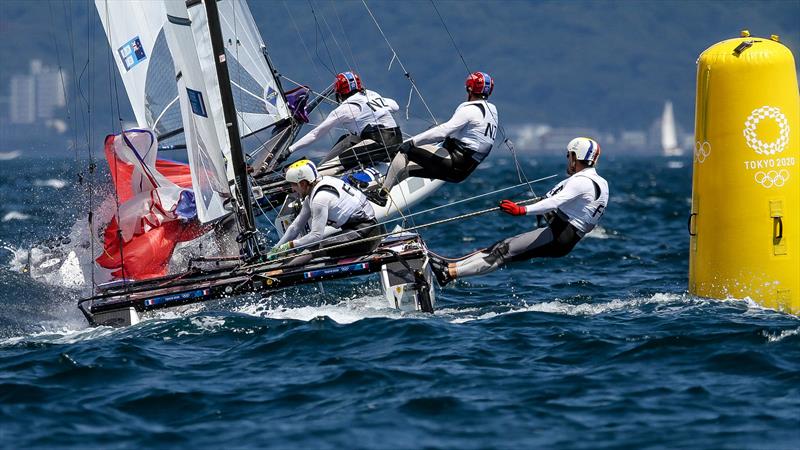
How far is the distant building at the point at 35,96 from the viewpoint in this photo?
259 feet

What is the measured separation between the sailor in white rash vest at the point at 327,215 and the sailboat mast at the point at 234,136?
17.1 inches

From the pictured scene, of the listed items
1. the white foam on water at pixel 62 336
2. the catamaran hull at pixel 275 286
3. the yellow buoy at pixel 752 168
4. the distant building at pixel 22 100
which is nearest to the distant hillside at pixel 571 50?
the distant building at pixel 22 100

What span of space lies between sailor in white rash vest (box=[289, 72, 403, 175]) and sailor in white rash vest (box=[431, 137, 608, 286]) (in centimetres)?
208

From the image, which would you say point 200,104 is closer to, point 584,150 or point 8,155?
point 584,150

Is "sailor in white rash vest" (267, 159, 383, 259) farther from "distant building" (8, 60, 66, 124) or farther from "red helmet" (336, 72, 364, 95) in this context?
"distant building" (8, 60, 66, 124)

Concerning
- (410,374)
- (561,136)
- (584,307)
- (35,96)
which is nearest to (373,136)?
(584,307)

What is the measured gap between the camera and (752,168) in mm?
9961

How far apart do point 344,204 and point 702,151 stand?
2.98 metres

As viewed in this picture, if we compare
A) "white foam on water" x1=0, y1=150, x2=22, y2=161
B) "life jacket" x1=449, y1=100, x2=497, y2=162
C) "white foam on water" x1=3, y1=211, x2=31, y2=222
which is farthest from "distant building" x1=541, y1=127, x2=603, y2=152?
"life jacket" x1=449, y1=100, x2=497, y2=162

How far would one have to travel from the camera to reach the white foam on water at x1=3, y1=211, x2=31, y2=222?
883 inches

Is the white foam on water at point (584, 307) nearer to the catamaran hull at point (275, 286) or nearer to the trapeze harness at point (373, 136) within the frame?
the catamaran hull at point (275, 286)

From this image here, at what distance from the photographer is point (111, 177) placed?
13.3 m

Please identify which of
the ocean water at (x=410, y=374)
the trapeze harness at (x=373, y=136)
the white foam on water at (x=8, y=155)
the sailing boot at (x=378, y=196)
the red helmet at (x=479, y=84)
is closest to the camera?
the ocean water at (x=410, y=374)

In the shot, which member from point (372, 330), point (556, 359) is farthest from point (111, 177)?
point (556, 359)
